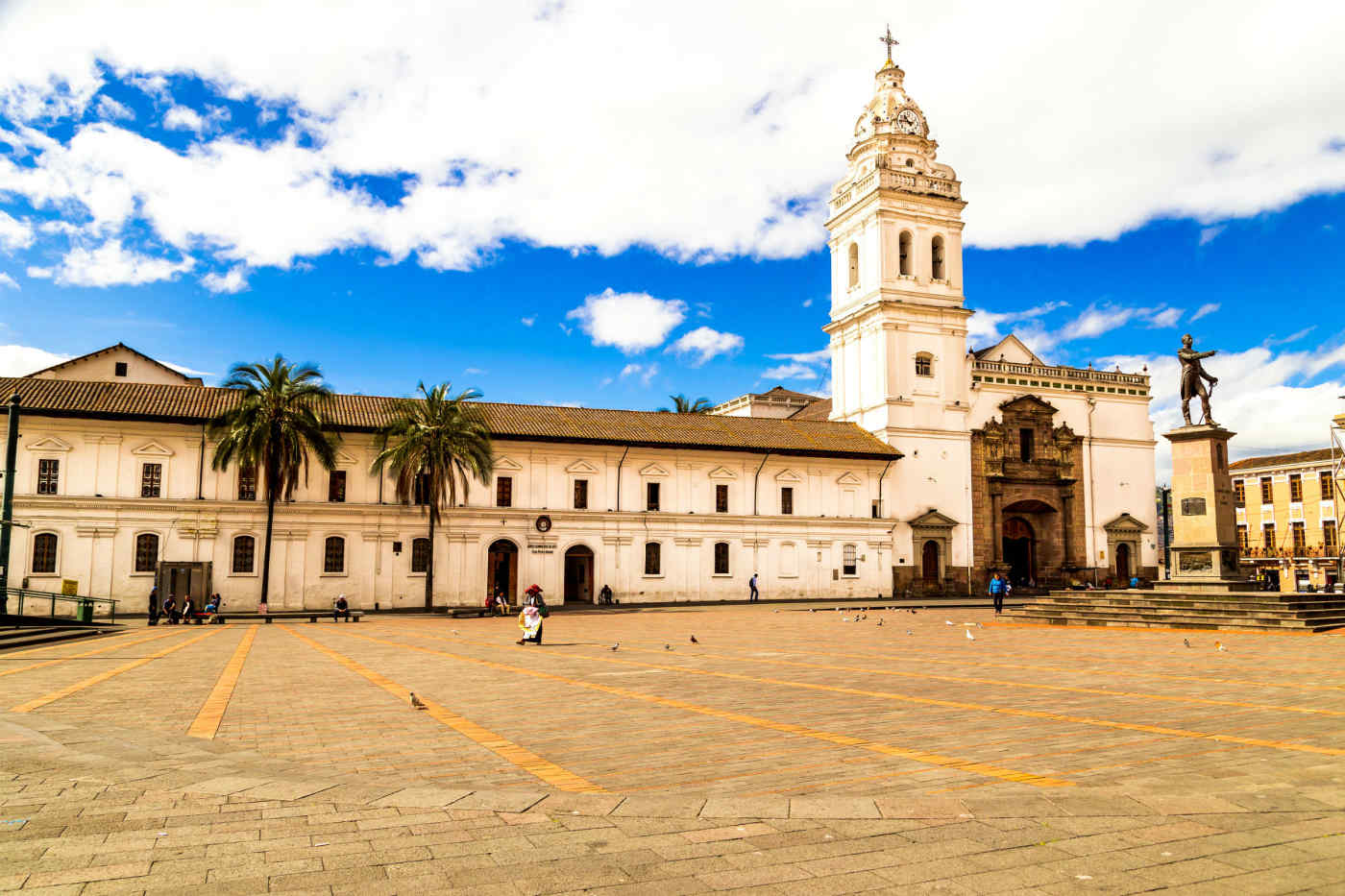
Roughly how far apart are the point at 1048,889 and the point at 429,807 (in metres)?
3.39

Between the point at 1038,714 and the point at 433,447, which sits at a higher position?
the point at 433,447

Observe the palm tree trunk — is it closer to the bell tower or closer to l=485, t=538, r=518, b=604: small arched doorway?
l=485, t=538, r=518, b=604: small arched doorway

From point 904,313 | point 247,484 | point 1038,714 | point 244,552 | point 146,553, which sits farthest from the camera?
point 904,313

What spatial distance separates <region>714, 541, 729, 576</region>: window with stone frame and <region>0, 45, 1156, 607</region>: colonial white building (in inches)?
3.9

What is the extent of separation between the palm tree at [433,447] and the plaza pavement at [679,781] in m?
25.0

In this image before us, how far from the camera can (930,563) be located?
5112 centimetres

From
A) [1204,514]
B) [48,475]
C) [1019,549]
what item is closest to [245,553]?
[48,475]

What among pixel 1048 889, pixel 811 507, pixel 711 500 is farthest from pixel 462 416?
pixel 1048 889

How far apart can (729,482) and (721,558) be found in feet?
13.0

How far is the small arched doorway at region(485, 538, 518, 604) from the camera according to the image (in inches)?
1682

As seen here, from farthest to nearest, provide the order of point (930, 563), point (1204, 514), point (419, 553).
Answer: point (930, 563)
point (419, 553)
point (1204, 514)

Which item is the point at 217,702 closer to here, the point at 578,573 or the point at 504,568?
the point at 504,568

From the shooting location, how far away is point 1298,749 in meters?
7.16

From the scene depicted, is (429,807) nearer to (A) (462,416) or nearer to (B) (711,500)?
(A) (462,416)
